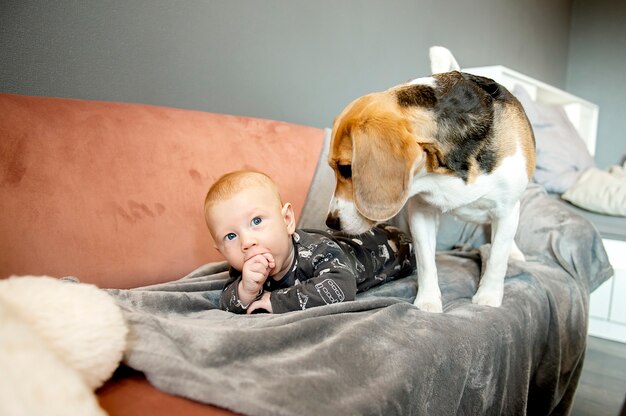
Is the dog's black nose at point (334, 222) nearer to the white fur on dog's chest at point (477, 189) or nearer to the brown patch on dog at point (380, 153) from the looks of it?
the brown patch on dog at point (380, 153)

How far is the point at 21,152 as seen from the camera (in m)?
1.19

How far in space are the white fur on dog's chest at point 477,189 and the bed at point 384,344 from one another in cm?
28

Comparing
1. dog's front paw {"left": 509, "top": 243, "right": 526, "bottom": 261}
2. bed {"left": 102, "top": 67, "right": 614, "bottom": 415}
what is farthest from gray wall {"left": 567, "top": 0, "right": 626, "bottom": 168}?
dog's front paw {"left": 509, "top": 243, "right": 526, "bottom": 261}

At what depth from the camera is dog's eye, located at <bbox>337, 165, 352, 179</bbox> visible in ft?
4.02

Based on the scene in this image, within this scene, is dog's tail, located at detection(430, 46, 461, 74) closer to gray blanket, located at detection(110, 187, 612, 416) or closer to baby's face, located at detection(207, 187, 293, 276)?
gray blanket, located at detection(110, 187, 612, 416)

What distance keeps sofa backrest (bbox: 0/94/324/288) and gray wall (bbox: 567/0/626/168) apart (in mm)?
4766

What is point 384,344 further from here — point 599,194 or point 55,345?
point 599,194

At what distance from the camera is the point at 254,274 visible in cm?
104

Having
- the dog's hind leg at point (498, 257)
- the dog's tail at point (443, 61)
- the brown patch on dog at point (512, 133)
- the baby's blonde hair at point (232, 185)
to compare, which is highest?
the dog's tail at point (443, 61)

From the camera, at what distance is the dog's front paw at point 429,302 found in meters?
1.25

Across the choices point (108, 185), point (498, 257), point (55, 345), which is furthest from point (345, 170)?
point (55, 345)

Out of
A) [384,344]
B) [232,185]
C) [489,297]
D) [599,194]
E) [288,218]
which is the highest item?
[232,185]

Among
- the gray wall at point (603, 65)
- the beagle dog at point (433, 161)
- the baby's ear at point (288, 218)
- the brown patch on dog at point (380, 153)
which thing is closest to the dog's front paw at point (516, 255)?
the beagle dog at point (433, 161)

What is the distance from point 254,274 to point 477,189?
64 cm
